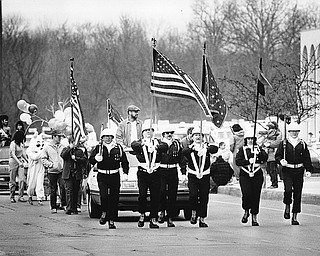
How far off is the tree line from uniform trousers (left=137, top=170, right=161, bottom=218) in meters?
57.9

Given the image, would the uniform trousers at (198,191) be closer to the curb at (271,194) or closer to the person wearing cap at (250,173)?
the person wearing cap at (250,173)

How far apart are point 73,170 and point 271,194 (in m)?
6.65

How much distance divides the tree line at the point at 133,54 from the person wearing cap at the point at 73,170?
2123 inches

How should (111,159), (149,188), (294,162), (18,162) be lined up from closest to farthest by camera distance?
(111,159), (149,188), (294,162), (18,162)

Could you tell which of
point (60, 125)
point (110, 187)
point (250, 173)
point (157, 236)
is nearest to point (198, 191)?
point (250, 173)

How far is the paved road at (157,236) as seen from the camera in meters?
15.2

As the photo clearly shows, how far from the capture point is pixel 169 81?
20.5 metres

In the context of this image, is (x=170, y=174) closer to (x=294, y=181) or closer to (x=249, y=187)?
(x=249, y=187)

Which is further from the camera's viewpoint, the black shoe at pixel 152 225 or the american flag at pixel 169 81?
the american flag at pixel 169 81

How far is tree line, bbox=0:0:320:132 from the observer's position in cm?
8262

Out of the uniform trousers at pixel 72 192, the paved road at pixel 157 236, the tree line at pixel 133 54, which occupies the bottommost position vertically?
the paved road at pixel 157 236

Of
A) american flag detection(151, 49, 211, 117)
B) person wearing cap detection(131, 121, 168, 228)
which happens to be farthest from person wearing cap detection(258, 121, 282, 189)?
person wearing cap detection(131, 121, 168, 228)

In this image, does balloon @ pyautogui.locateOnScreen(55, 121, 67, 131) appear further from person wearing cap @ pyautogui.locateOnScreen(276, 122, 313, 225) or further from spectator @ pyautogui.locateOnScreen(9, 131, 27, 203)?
person wearing cap @ pyautogui.locateOnScreen(276, 122, 313, 225)

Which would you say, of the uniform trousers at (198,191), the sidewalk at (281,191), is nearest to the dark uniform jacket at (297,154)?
the uniform trousers at (198,191)
